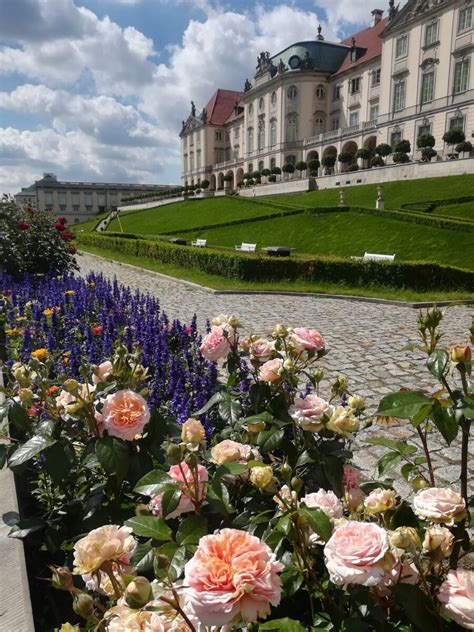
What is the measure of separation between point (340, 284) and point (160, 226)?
2929 centimetres

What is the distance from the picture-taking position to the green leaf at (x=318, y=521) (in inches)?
44.9

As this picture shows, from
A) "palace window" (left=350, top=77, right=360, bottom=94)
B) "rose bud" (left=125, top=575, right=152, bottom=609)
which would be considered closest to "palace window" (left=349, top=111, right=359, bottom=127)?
"palace window" (left=350, top=77, right=360, bottom=94)

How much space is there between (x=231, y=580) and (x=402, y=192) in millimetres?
30155

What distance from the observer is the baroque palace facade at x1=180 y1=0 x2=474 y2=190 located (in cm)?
3716

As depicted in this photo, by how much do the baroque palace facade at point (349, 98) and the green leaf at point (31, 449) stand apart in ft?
132

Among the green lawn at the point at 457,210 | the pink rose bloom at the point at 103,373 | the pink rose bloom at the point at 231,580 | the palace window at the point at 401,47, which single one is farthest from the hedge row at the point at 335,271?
the palace window at the point at 401,47

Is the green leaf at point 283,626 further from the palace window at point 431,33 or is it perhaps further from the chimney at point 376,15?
the chimney at point 376,15

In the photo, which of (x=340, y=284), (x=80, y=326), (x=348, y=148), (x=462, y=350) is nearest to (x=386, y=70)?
(x=348, y=148)

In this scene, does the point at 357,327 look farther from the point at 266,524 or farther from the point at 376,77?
the point at 376,77

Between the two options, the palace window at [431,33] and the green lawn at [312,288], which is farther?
the palace window at [431,33]

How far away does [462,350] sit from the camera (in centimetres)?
141

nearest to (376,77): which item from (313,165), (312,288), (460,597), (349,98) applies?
(349,98)

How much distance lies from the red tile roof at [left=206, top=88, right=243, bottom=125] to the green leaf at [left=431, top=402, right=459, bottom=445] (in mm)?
84733

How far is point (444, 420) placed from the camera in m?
1.38
